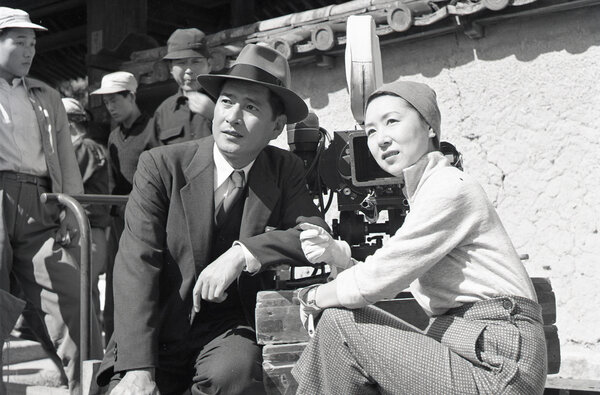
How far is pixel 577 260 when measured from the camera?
5172 mm

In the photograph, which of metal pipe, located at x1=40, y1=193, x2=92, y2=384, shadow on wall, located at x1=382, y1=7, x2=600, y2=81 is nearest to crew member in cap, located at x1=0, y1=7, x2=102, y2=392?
metal pipe, located at x1=40, y1=193, x2=92, y2=384

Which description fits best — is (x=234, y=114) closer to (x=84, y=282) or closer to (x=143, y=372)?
(x=143, y=372)

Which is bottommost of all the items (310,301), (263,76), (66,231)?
(310,301)

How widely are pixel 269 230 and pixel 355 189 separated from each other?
2.50 feet

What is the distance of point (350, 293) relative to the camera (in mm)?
2512

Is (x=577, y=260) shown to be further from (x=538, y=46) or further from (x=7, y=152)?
(x=7, y=152)

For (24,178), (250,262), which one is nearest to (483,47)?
(24,178)

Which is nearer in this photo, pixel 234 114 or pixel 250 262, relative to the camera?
pixel 250 262

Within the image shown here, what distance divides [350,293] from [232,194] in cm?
84

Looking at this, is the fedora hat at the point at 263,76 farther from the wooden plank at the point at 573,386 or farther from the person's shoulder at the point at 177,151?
the wooden plank at the point at 573,386

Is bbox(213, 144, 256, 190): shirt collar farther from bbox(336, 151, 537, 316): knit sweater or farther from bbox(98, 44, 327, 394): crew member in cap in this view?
bbox(336, 151, 537, 316): knit sweater

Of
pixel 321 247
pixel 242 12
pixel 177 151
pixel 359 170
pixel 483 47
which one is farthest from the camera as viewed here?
pixel 242 12

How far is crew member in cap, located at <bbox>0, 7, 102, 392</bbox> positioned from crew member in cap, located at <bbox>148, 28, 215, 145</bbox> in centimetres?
79

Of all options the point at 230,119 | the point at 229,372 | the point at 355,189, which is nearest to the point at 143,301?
the point at 229,372
